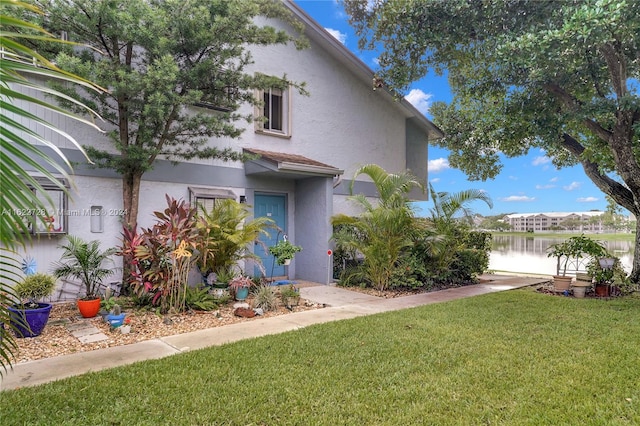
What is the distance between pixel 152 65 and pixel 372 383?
19.7 ft

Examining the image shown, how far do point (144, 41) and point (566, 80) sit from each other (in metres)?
8.93

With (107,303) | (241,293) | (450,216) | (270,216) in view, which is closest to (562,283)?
(450,216)

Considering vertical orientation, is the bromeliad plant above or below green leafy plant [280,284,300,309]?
above

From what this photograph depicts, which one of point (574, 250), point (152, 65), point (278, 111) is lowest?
point (574, 250)

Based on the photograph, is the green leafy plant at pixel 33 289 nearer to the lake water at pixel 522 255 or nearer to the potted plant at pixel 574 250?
the potted plant at pixel 574 250

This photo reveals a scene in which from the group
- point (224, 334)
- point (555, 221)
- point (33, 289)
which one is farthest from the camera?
point (555, 221)

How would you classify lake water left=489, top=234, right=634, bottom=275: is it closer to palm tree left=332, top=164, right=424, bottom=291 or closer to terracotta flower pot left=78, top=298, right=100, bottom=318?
palm tree left=332, top=164, right=424, bottom=291

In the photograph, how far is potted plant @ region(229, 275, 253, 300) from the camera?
7427 millimetres

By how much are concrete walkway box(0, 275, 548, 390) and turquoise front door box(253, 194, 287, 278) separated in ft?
5.07

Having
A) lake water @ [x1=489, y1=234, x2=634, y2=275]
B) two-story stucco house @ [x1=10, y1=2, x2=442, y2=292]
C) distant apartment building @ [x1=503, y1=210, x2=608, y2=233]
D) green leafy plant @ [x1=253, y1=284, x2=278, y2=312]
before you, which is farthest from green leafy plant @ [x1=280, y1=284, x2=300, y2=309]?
distant apartment building @ [x1=503, y1=210, x2=608, y2=233]

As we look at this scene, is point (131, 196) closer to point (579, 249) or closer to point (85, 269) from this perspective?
point (85, 269)

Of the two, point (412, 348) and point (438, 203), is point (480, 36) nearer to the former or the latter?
point (438, 203)

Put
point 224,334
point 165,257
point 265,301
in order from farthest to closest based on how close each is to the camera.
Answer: point 265,301
point 165,257
point 224,334

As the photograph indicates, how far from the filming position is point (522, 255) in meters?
15.9
